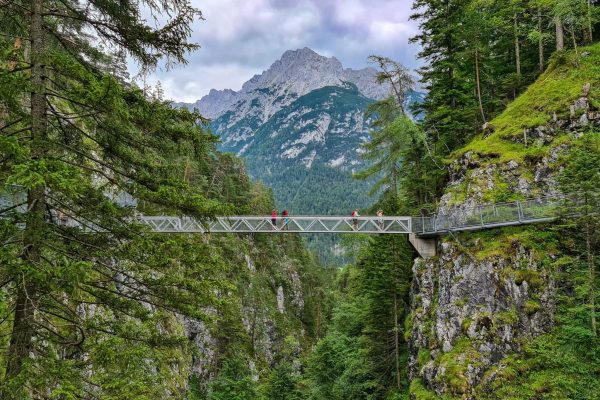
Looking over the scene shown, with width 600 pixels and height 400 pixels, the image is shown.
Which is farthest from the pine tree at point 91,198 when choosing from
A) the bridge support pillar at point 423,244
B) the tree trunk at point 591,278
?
the bridge support pillar at point 423,244

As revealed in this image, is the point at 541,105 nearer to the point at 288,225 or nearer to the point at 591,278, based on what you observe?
the point at 591,278

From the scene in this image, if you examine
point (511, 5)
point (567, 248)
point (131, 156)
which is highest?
point (511, 5)

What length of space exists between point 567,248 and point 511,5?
15946mm

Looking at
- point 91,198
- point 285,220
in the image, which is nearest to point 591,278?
point 285,220

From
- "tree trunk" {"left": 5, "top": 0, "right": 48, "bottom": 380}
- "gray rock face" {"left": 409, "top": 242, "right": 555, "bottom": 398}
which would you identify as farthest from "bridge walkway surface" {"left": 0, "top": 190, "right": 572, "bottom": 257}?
"tree trunk" {"left": 5, "top": 0, "right": 48, "bottom": 380}

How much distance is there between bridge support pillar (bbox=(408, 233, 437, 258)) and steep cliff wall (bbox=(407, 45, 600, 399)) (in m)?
0.47

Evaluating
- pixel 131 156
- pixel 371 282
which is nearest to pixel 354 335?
pixel 371 282

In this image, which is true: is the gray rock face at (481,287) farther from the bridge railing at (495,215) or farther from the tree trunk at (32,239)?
the tree trunk at (32,239)

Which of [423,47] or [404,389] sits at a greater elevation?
[423,47]

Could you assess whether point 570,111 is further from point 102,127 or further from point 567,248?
point 102,127

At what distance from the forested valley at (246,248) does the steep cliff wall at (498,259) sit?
3.0 inches

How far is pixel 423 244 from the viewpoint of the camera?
1934cm

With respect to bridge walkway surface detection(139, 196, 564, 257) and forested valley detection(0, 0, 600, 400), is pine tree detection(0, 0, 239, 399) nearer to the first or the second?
forested valley detection(0, 0, 600, 400)

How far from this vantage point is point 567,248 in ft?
47.0
